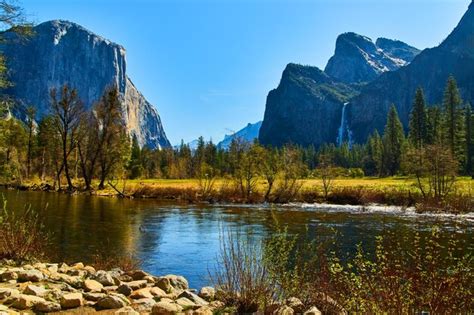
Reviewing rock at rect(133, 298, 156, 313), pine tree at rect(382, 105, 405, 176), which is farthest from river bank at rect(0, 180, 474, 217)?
pine tree at rect(382, 105, 405, 176)

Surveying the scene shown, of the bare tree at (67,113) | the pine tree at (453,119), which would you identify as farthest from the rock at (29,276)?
the pine tree at (453,119)

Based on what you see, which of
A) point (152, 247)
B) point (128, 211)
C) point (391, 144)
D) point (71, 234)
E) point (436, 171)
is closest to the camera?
point (152, 247)

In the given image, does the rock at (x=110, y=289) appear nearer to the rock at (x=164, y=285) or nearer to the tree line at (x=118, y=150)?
the rock at (x=164, y=285)

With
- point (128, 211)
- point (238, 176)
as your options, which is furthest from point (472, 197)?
point (128, 211)

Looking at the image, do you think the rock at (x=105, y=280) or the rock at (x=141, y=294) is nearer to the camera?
the rock at (x=141, y=294)

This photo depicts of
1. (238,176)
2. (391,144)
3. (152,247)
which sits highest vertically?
(391,144)

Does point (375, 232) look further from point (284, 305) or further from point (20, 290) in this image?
point (20, 290)

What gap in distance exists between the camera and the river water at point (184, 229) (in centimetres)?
1683

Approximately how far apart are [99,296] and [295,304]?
154 inches

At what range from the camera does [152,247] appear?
19281mm

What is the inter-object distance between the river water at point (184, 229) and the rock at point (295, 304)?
90.6 inches

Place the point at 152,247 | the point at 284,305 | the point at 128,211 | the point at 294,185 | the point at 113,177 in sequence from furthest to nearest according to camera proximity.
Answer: the point at 113,177 < the point at 294,185 < the point at 128,211 < the point at 152,247 < the point at 284,305

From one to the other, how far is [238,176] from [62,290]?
123ft

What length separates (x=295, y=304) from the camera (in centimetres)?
856
